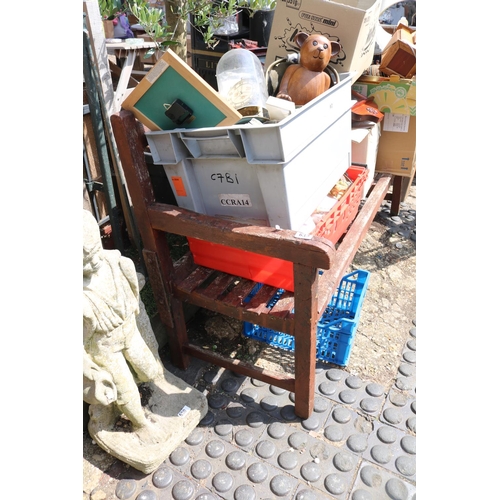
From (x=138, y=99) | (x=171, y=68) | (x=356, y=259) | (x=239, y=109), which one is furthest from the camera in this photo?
(x=356, y=259)

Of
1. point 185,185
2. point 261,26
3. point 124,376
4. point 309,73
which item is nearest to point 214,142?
point 185,185

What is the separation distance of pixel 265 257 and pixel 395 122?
4.80 ft

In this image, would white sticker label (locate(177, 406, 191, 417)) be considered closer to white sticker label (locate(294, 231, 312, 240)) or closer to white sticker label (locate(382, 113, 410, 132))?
white sticker label (locate(294, 231, 312, 240))

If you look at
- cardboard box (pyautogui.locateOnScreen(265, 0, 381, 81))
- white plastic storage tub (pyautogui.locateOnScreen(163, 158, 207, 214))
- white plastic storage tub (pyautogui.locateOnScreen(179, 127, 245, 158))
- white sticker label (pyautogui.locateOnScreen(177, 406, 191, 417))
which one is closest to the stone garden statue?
white sticker label (pyautogui.locateOnScreen(177, 406, 191, 417))

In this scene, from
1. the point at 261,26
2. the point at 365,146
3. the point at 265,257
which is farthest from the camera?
the point at 261,26

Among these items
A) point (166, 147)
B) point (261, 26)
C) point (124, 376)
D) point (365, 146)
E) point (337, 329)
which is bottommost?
point (337, 329)

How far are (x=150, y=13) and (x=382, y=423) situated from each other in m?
2.22

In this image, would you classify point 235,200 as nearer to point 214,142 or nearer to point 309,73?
point 214,142

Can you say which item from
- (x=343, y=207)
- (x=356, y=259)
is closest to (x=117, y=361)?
(x=343, y=207)

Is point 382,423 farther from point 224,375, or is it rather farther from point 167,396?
point 167,396

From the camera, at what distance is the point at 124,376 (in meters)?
1.75

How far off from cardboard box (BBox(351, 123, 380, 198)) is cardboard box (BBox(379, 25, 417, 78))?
0.34 m

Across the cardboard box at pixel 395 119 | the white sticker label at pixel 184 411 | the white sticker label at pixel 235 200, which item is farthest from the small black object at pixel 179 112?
the cardboard box at pixel 395 119

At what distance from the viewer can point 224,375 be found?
91.1 inches
